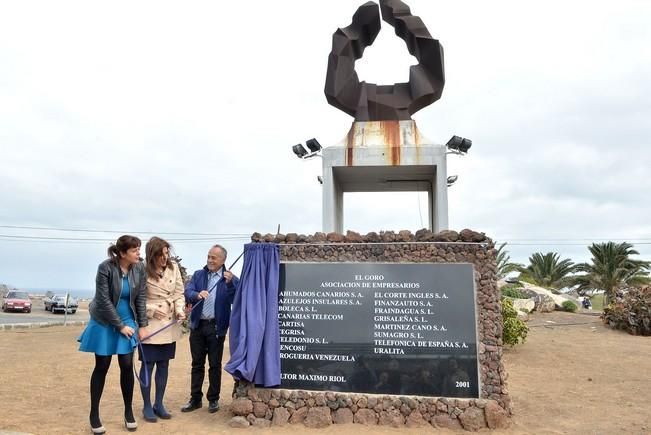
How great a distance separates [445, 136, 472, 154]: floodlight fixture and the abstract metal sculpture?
3.43 ft

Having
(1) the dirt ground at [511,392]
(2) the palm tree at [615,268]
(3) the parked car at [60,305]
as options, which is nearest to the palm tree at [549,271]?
(2) the palm tree at [615,268]

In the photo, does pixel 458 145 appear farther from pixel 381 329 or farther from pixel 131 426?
pixel 131 426

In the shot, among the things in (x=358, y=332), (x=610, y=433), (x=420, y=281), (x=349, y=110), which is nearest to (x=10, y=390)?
(x=358, y=332)

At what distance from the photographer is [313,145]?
26.8 feet

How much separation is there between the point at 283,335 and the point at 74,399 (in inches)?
118

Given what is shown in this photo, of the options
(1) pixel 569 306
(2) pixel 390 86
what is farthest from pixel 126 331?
(1) pixel 569 306

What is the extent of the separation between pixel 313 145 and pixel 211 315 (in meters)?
3.87

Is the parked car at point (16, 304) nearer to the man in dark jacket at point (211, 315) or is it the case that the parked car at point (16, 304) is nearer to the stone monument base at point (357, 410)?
the man in dark jacket at point (211, 315)

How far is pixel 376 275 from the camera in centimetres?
510

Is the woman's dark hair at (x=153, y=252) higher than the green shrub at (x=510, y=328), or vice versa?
the woman's dark hair at (x=153, y=252)

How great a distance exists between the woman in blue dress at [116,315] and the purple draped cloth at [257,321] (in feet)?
3.33

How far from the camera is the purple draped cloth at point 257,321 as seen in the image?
196 inches

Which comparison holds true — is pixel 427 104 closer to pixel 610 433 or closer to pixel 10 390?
pixel 610 433

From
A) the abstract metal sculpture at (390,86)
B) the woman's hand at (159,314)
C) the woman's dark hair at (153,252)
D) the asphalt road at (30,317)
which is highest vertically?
the abstract metal sculpture at (390,86)
